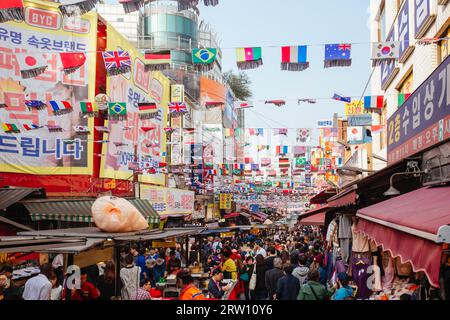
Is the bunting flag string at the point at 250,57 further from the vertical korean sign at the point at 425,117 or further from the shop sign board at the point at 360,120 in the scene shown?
the shop sign board at the point at 360,120

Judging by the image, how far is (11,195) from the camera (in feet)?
61.7

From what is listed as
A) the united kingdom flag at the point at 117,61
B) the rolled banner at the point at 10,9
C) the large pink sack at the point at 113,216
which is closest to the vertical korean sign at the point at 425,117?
the large pink sack at the point at 113,216

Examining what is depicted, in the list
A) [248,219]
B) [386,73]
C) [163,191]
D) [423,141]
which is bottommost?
[248,219]

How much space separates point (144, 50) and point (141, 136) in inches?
1120

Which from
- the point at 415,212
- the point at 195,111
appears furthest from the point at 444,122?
the point at 195,111

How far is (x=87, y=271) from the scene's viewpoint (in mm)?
12281

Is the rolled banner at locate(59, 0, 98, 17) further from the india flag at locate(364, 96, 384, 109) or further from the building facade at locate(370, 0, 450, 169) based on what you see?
the india flag at locate(364, 96, 384, 109)

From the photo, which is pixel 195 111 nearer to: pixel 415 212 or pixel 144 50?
pixel 144 50

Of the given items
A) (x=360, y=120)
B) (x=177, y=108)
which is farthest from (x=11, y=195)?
(x=360, y=120)

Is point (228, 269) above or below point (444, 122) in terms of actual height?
below

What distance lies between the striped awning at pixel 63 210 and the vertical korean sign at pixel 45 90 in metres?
3.41

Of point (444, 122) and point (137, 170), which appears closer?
point (444, 122)

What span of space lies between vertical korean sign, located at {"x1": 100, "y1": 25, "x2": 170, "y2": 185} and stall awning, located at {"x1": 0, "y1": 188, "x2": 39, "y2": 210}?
4.76m

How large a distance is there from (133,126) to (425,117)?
19.6 m
